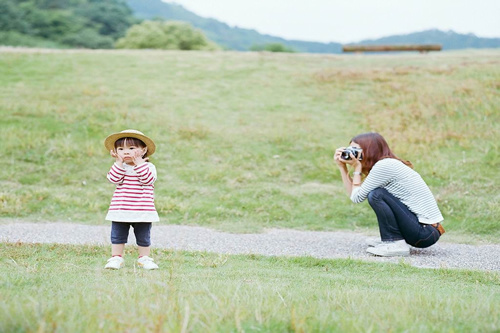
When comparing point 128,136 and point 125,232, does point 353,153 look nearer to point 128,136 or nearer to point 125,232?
point 128,136

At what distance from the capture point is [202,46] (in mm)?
55156

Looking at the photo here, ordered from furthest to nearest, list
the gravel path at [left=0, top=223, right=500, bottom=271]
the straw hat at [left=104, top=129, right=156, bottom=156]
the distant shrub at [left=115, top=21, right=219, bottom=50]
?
the distant shrub at [left=115, top=21, right=219, bottom=50], the gravel path at [left=0, top=223, right=500, bottom=271], the straw hat at [left=104, top=129, right=156, bottom=156]

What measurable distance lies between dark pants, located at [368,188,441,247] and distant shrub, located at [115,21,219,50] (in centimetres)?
4658

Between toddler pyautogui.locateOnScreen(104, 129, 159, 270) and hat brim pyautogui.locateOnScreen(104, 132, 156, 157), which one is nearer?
toddler pyautogui.locateOnScreen(104, 129, 159, 270)

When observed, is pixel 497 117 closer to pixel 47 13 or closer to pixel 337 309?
pixel 337 309

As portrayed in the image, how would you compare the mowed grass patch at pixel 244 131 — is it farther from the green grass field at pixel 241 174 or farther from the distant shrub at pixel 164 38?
the distant shrub at pixel 164 38

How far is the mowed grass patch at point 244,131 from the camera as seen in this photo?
1080cm

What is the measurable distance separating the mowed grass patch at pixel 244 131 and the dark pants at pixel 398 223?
2.59m

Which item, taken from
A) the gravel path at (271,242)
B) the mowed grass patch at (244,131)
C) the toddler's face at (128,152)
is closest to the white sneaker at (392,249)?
the gravel path at (271,242)

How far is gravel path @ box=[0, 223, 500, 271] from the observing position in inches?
285

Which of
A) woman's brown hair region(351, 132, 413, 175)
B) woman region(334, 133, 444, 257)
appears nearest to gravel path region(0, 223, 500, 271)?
woman region(334, 133, 444, 257)

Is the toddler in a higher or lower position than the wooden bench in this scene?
lower

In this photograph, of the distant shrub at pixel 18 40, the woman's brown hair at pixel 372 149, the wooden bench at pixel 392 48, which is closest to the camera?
the woman's brown hair at pixel 372 149

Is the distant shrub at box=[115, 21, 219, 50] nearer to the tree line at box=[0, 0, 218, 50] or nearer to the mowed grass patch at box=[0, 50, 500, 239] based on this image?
the tree line at box=[0, 0, 218, 50]
